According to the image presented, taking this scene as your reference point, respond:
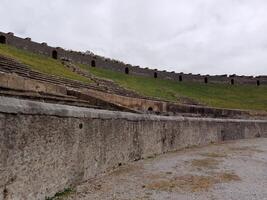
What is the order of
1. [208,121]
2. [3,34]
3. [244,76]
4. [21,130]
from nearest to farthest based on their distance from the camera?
1. [21,130]
2. [208,121]
3. [3,34]
4. [244,76]

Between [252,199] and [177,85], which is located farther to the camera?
[177,85]

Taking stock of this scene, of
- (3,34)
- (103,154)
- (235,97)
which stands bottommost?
(103,154)

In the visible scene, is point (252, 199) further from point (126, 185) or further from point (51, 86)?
point (51, 86)

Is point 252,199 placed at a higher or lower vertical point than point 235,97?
lower

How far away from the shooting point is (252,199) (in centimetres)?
790

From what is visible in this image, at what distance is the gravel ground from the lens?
26.1 feet

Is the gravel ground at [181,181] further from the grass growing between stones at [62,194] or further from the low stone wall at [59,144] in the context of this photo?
the low stone wall at [59,144]

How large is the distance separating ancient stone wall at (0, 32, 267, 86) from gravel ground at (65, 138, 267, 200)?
89.2 ft

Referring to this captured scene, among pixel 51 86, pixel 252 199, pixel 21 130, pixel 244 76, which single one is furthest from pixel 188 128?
pixel 244 76

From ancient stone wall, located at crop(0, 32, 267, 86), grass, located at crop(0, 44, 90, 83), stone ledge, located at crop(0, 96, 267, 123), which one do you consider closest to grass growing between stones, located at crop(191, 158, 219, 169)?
stone ledge, located at crop(0, 96, 267, 123)

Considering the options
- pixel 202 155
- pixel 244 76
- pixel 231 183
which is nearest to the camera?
pixel 231 183

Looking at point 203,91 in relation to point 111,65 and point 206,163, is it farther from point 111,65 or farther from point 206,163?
point 206,163

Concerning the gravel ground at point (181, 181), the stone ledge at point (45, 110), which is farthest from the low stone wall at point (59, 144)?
the gravel ground at point (181, 181)

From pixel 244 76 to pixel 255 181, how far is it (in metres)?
53.5
